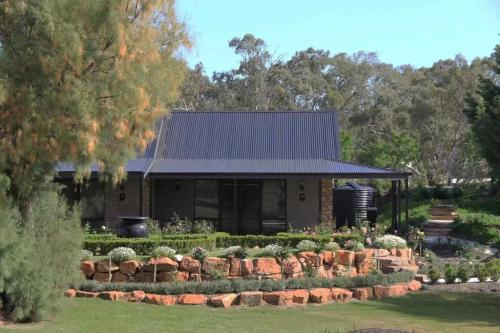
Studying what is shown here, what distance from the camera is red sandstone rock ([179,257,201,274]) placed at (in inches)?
581

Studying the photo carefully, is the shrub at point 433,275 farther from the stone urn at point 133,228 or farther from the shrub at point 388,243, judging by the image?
the stone urn at point 133,228

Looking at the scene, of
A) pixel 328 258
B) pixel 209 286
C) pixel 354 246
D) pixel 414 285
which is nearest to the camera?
pixel 209 286

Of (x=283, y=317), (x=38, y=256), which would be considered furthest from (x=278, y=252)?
(x=38, y=256)

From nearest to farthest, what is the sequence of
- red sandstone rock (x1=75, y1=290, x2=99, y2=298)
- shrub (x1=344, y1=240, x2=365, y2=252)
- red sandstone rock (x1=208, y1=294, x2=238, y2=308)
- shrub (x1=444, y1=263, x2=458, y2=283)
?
red sandstone rock (x1=208, y1=294, x2=238, y2=308), red sandstone rock (x1=75, y1=290, x2=99, y2=298), shrub (x1=444, y1=263, x2=458, y2=283), shrub (x1=344, y1=240, x2=365, y2=252)

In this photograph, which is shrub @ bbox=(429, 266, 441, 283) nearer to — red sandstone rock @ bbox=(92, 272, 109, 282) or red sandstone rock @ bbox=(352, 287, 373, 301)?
red sandstone rock @ bbox=(352, 287, 373, 301)

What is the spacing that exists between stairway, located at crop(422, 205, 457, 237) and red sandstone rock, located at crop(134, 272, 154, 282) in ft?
45.3

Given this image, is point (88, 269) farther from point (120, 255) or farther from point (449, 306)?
point (449, 306)

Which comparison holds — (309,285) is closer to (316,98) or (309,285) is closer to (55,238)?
(55,238)

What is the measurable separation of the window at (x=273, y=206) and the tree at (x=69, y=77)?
531 inches

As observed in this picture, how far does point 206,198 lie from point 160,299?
10.7 m

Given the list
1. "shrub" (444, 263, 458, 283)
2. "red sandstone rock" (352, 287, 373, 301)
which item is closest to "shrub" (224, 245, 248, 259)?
"red sandstone rock" (352, 287, 373, 301)

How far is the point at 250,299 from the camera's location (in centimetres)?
1344

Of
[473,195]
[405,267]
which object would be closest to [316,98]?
[473,195]

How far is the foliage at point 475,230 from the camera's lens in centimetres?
2338
